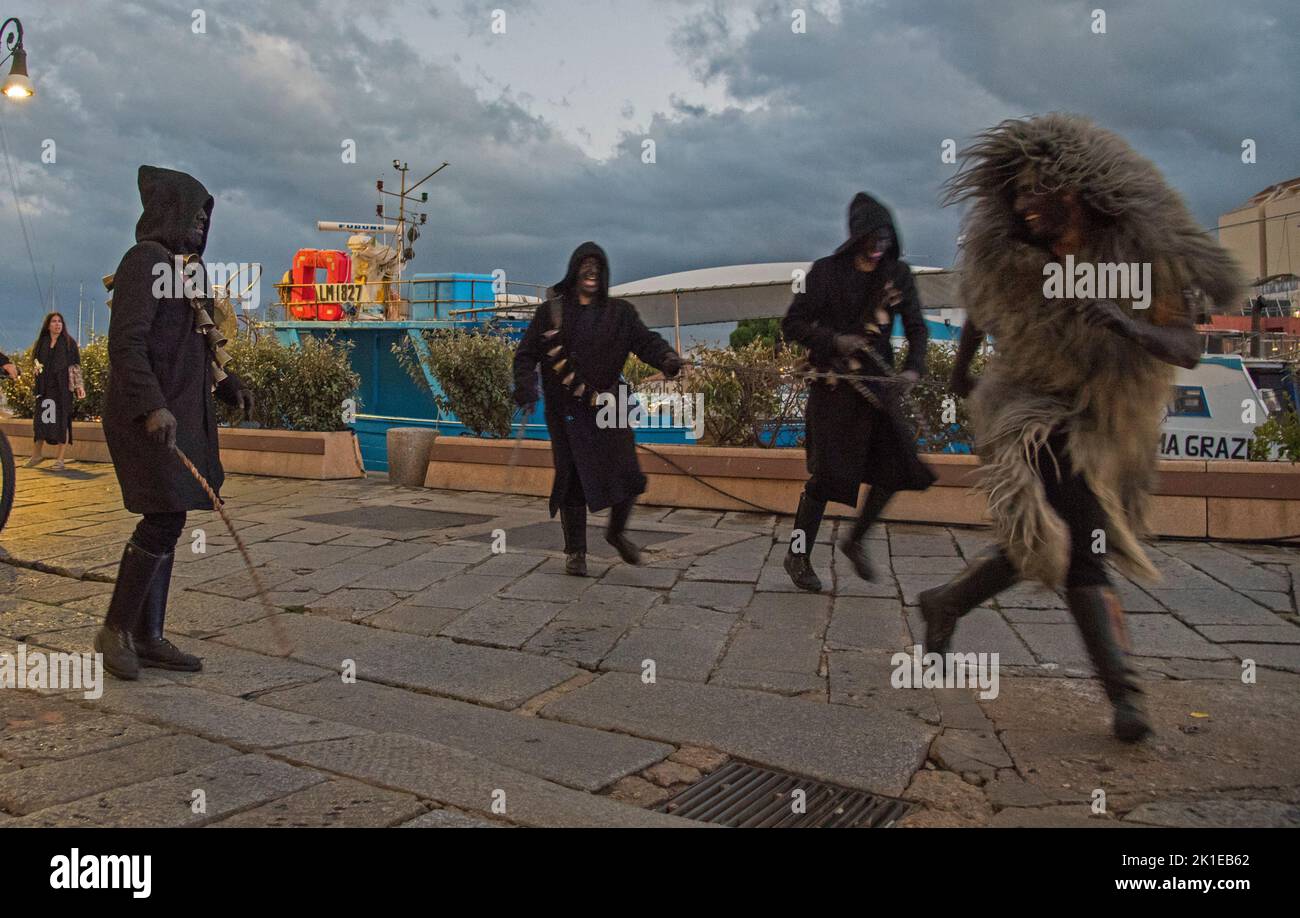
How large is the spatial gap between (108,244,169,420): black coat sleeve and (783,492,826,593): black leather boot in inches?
117

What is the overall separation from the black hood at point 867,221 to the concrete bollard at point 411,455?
560cm

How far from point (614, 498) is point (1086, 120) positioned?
309 cm

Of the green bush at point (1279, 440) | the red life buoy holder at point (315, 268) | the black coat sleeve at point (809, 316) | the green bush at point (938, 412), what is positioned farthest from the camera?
the red life buoy holder at point (315, 268)

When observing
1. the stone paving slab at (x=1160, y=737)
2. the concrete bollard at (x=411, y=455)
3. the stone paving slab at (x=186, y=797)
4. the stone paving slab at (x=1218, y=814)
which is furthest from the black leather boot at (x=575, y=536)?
the concrete bollard at (x=411, y=455)

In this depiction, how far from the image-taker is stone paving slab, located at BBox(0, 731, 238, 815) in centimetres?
259

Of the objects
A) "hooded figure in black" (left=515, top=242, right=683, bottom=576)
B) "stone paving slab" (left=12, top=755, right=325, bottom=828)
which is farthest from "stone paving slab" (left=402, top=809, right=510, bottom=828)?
"hooded figure in black" (left=515, top=242, right=683, bottom=576)

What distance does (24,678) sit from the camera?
12.3 feet

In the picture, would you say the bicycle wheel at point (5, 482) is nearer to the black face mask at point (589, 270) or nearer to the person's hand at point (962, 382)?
the black face mask at point (589, 270)

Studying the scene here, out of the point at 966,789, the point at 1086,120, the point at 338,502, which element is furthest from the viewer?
the point at 338,502

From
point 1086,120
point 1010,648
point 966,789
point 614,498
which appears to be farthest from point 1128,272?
point 614,498

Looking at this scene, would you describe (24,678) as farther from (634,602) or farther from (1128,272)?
(1128,272)

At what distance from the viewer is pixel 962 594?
3475mm

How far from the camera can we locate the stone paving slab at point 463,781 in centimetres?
256

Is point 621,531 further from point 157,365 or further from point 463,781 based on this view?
point 463,781
